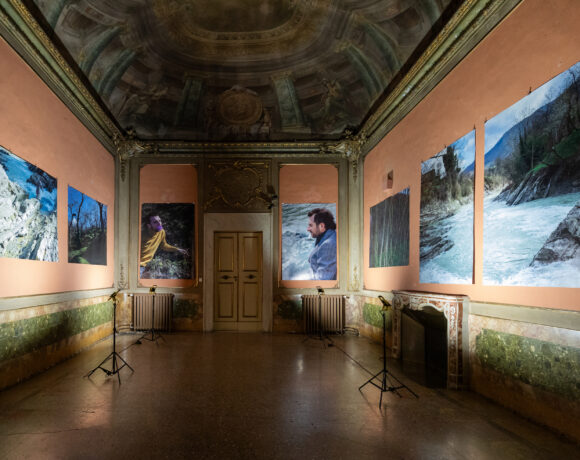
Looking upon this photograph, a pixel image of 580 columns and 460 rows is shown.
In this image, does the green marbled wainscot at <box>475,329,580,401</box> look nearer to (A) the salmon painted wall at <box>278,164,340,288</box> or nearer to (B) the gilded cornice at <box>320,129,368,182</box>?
(A) the salmon painted wall at <box>278,164,340,288</box>

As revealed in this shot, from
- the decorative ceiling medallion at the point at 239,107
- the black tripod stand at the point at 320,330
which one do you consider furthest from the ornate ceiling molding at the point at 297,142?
the black tripod stand at the point at 320,330

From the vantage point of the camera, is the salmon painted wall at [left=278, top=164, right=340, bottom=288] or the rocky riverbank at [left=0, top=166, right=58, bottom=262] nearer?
the rocky riverbank at [left=0, top=166, right=58, bottom=262]

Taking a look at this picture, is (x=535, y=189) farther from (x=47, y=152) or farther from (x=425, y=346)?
Result: (x=47, y=152)

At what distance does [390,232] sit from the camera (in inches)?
333

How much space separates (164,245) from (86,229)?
261 cm

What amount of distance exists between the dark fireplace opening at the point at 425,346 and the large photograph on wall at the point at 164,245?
6313 mm

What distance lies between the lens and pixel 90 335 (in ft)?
27.9

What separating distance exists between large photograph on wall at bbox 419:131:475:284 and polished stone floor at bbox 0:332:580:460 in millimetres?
1805

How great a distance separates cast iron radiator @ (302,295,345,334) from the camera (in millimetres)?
10531

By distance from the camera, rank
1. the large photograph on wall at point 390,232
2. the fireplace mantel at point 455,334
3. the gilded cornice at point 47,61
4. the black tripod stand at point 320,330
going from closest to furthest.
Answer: the fireplace mantel at point 455,334 < the gilded cornice at point 47,61 < the large photograph on wall at point 390,232 < the black tripod stand at point 320,330

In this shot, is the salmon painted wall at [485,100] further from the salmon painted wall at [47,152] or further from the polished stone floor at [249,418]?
the salmon painted wall at [47,152]

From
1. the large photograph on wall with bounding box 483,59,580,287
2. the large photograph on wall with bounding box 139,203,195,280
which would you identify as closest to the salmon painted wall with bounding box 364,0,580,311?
the large photograph on wall with bounding box 483,59,580,287

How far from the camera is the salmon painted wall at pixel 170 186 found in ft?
35.8

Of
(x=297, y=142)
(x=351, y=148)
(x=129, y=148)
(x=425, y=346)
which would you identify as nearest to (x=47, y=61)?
(x=129, y=148)
